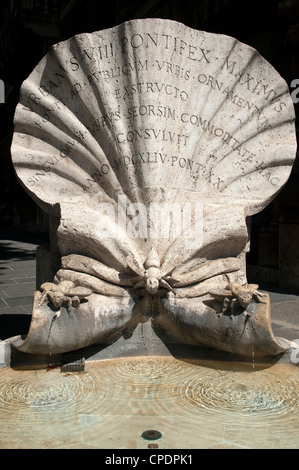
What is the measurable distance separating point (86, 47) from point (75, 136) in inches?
19.9

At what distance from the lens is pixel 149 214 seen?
2500mm

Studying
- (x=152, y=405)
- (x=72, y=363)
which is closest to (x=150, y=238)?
(x=72, y=363)

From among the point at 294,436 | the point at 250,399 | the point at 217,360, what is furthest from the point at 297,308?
the point at 294,436

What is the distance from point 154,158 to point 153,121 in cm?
21

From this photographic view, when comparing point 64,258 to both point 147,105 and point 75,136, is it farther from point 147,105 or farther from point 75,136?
point 147,105

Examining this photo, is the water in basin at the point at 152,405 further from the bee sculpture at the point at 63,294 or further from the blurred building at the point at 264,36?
the blurred building at the point at 264,36

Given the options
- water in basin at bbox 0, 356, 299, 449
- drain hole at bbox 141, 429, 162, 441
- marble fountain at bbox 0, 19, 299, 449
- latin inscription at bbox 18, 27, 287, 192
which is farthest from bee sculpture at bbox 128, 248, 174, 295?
drain hole at bbox 141, 429, 162, 441

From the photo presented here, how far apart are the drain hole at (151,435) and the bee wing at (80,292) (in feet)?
2.41

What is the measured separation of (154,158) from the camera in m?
2.57

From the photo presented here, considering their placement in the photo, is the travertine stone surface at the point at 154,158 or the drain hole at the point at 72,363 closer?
the drain hole at the point at 72,363

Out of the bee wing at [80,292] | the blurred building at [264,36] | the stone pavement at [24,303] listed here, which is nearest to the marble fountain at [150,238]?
the bee wing at [80,292]

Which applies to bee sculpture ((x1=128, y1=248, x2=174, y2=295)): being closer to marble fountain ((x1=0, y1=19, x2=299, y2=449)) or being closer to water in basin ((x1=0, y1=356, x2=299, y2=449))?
marble fountain ((x1=0, y1=19, x2=299, y2=449))

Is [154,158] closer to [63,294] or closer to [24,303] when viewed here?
[63,294]

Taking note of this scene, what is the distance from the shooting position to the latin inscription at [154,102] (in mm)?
2594
